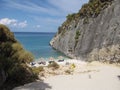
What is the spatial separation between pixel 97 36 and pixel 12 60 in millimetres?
23665

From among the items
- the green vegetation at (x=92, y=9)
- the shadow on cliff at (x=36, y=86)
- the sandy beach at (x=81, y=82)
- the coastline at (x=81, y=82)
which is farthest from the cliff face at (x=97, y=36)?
the shadow on cliff at (x=36, y=86)

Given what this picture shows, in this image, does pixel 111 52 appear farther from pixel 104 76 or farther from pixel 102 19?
pixel 104 76

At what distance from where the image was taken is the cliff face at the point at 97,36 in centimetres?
3853

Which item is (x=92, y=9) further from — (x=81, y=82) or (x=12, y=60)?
(x=12, y=60)

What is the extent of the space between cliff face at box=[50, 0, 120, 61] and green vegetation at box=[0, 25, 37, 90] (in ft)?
53.2

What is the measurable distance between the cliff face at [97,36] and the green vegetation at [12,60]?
1621 cm

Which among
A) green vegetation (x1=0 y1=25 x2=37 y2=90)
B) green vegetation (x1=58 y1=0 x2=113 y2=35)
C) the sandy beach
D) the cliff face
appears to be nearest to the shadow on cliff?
the sandy beach

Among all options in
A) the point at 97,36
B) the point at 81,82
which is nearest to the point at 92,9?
the point at 97,36

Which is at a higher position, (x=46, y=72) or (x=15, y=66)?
(x=15, y=66)

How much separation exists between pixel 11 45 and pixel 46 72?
677 centimetres

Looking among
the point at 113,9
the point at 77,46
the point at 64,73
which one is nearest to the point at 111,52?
the point at 113,9

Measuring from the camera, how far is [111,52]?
37.9 m

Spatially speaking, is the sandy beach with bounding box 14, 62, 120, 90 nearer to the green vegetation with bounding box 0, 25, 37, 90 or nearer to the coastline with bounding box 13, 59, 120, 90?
the coastline with bounding box 13, 59, 120, 90

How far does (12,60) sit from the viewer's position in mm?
24062
